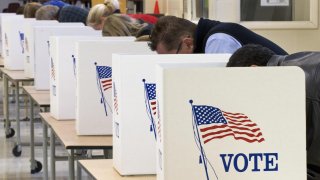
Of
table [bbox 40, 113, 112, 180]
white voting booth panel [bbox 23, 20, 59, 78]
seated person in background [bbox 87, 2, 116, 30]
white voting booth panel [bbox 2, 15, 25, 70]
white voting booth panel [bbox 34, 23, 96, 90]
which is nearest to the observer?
table [bbox 40, 113, 112, 180]

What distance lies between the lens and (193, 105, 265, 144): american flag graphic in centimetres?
223

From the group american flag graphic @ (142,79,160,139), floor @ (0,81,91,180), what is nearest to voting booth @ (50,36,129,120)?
american flag graphic @ (142,79,160,139)

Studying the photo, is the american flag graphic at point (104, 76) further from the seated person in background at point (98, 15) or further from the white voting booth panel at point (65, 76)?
the seated person in background at point (98, 15)

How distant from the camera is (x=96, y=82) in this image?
3.75m

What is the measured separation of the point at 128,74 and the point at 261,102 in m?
0.73

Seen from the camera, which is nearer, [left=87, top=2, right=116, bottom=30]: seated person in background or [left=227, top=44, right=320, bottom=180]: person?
[left=227, top=44, right=320, bottom=180]: person

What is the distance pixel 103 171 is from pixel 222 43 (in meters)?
0.81

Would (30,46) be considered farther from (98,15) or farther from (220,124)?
(220,124)

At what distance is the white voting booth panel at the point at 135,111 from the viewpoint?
114 inches

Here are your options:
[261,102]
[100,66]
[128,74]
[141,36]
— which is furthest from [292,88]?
[141,36]

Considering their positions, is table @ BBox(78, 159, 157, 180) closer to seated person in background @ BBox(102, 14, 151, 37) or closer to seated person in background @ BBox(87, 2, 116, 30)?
seated person in background @ BBox(102, 14, 151, 37)

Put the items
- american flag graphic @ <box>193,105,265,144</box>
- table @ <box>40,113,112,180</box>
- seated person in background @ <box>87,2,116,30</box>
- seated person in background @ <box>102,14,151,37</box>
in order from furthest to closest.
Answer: seated person in background @ <box>87,2,116,30</box>
seated person in background @ <box>102,14,151,37</box>
table @ <box>40,113,112,180</box>
american flag graphic @ <box>193,105,265,144</box>

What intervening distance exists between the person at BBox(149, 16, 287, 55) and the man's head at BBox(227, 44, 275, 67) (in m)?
0.97

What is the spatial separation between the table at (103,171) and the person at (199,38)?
630 millimetres
